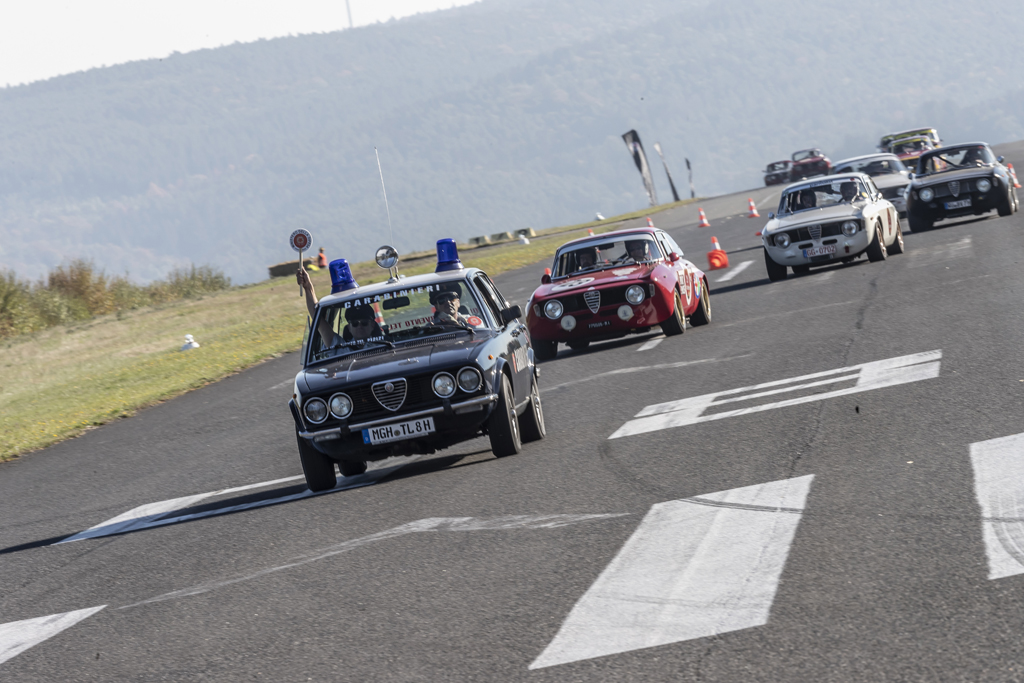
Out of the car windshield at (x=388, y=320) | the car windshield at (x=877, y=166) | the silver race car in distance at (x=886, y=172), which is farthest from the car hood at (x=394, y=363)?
the car windshield at (x=877, y=166)

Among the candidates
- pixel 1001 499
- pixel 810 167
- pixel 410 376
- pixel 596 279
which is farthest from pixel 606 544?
pixel 810 167

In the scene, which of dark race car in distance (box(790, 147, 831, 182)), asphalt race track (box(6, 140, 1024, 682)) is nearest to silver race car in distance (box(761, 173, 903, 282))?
asphalt race track (box(6, 140, 1024, 682))

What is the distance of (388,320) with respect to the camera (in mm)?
9883

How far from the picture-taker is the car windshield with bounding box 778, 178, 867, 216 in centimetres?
2075

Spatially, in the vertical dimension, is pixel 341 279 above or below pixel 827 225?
above

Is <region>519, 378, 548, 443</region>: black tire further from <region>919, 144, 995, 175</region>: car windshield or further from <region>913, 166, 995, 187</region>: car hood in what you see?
<region>919, 144, 995, 175</region>: car windshield

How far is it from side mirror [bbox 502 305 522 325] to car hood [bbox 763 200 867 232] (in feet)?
36.3

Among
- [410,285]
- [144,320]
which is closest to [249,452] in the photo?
[410,285]

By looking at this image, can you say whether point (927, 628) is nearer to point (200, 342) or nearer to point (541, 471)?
point (541, 471)

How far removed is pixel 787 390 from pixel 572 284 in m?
5.74

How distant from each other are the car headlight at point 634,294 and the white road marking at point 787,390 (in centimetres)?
445

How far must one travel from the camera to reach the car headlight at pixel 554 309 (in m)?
15.9

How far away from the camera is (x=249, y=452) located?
40.5 feet

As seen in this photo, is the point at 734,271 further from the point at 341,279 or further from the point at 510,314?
the point at 510,314
